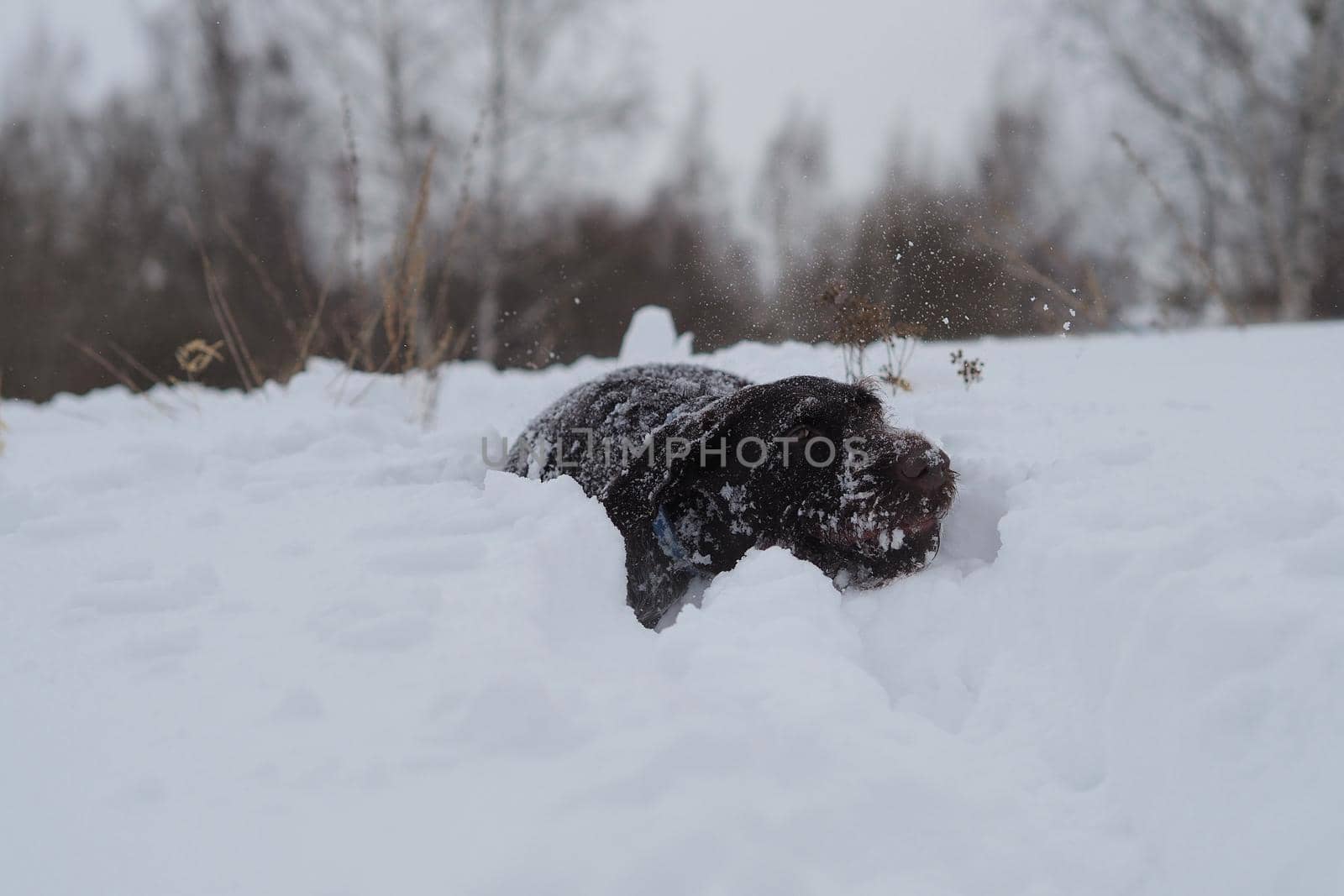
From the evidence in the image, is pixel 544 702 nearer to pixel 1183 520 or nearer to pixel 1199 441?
pixel 1183 520

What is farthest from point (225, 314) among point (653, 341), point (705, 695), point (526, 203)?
point (526, 203)

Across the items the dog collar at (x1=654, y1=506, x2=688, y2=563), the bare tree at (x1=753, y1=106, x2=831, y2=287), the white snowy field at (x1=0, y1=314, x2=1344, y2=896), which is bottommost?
the bare tree at (x1=753, y1=106, x2=831, y2=287)

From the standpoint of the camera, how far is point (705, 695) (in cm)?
165

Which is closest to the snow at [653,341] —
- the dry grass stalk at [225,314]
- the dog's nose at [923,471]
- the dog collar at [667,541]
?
the dry grass stalk at [225,314]

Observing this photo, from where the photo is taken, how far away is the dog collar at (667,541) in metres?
2.39

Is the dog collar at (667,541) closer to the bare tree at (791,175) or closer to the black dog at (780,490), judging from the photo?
the black dog at (780,490)

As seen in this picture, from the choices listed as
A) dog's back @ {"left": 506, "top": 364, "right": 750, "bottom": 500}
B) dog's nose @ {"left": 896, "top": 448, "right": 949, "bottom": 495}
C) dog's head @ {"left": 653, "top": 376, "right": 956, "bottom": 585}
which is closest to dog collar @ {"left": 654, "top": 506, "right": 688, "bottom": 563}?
dog's head @ {"left": 653, "top": 376, "right": 956, "bottom": 585}

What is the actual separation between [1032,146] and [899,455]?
1705 cm

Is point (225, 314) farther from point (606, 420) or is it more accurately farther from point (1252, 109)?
point (1252, 109)

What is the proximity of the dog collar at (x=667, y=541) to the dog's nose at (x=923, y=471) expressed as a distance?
2.17ft

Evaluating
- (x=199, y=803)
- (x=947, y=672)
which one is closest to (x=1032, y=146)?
(x=947, y=672)

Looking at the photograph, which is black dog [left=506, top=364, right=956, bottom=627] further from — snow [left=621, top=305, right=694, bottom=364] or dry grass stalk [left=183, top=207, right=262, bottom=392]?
dry grass stalk [left=183, top=207, right=262, bottom=392]

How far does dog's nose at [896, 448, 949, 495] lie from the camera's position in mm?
2250

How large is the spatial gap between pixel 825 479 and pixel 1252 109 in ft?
42.2
